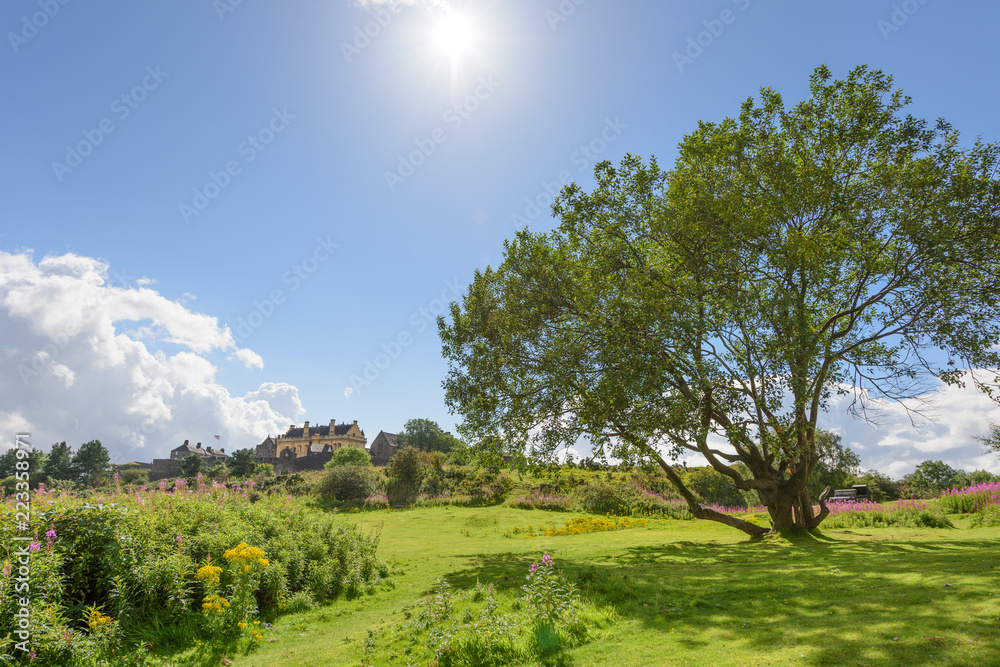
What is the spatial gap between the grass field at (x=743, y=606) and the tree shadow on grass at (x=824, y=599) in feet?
0.08

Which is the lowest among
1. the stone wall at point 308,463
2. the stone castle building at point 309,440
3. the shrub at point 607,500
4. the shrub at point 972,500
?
the shrub at point 607,500

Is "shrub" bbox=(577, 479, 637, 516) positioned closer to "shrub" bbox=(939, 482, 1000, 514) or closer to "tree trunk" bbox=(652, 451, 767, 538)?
"tree trunk" bbox=(652, 451, 767, 538)

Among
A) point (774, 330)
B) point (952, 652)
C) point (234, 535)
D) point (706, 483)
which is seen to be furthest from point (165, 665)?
point (706, 483)

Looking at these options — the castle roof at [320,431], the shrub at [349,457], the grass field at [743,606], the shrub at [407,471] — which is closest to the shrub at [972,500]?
the grass field at [743,606]

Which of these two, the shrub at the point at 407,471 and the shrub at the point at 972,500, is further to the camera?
the shrub at the point at 407,471

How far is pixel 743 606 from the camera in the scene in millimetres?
7523

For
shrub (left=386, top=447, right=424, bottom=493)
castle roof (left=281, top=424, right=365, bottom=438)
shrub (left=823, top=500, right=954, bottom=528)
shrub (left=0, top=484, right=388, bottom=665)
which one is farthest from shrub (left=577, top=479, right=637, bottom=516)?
castle roof (left=281, top=424, right=365, bottom=438)

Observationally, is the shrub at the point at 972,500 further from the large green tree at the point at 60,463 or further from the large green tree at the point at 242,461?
the large green tree at the point at 60,463

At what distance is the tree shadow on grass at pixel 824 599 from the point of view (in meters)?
5.19

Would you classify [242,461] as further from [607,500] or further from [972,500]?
[972,500]

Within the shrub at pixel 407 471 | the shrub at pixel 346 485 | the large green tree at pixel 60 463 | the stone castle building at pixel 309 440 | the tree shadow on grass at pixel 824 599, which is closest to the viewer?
the tree shadow on grass at pixel 824 599

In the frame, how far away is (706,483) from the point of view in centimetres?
3653

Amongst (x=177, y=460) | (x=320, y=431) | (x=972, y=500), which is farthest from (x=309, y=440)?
(x=972, y=500)

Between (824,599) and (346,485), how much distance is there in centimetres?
3490
